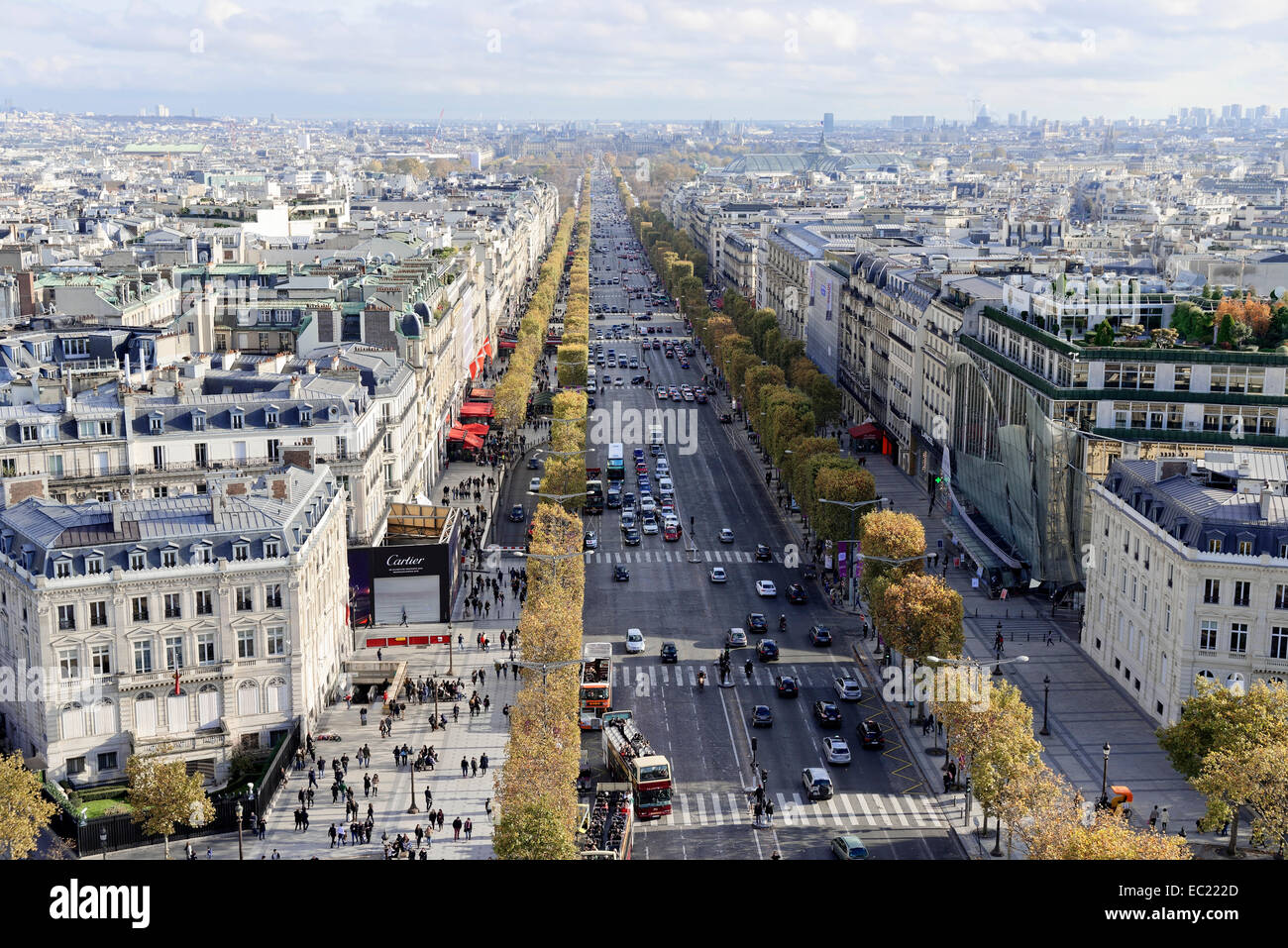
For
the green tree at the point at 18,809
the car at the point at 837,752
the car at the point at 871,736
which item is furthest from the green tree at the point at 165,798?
the car at the point at 871,736

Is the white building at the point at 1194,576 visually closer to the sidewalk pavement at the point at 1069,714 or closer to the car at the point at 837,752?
the sidewalk pavement at the point at 1069,714

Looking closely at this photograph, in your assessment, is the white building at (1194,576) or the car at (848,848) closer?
the car at (848,848)

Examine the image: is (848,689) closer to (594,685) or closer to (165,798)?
(594,685)

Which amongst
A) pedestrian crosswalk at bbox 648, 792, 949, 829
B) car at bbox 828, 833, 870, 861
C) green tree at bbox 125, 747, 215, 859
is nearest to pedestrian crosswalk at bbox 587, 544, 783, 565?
pedestrian crosswalk at bbox 648, 792, 949, 829

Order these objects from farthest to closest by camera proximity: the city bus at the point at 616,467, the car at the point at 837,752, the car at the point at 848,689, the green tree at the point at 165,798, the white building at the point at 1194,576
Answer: the city bus at the point at 616,467
the car at the point at 848,689
the car at the point at 837,752
the white building at the point at 1194,576
the green tree at the point at 165,798

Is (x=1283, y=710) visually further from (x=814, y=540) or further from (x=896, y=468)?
(x=896, y=468)

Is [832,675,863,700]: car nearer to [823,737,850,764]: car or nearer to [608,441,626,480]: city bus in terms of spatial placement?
[823,737,850,764]: car
